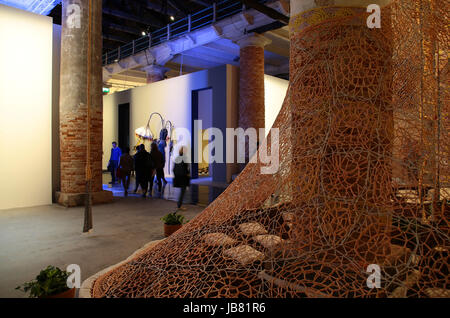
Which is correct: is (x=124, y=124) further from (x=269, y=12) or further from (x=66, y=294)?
(x=66, y=294)

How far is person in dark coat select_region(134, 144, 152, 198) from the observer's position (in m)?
7.30

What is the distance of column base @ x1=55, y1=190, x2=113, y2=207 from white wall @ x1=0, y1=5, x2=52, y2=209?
0.40 metres

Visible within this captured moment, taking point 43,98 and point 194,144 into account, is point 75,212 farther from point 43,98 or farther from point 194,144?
point 194,144

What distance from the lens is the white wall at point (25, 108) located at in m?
6.01

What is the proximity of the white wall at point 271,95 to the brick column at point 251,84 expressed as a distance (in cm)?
109

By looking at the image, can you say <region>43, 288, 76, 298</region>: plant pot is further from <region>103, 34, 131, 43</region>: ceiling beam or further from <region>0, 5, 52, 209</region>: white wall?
<region>103, 34, 131, 43</region>: ceiling beam

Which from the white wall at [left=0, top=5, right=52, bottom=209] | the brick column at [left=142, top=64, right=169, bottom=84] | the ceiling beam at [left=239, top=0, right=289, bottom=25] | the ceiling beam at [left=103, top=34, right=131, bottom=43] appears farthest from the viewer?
the ceiling beam at [left=103, top=34, right=131, bottom=43]

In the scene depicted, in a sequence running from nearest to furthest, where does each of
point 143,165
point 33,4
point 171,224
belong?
point 171,224 < point 33,4 < point 143,165

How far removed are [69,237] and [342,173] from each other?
3.60 m

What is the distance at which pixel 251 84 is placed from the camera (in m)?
10.1

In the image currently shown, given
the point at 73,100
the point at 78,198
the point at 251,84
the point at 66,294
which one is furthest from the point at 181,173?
the point at 251,84

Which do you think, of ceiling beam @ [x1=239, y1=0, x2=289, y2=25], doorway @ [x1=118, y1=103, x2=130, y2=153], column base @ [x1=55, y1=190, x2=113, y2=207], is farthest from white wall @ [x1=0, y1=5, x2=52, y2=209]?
doorway @ [x1=118, y1=103, x2=130, y2=153]

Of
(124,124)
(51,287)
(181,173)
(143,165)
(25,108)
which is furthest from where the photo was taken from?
(124,124)
